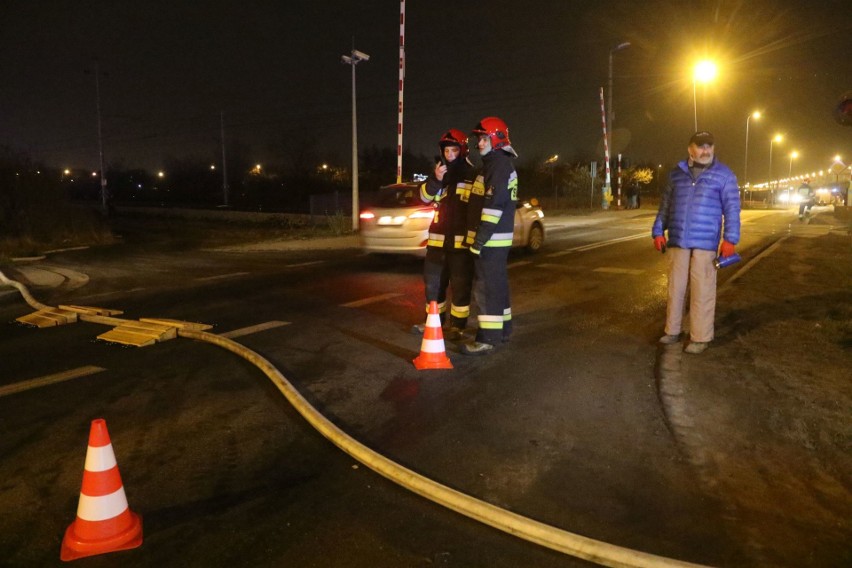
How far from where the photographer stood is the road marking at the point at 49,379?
496cm

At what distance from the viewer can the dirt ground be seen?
2.99 meters

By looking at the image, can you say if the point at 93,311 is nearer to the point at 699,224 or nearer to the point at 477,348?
the point at 477,348

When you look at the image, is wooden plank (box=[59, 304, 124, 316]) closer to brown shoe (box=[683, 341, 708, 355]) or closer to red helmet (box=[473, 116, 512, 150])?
red helmet (box=[473, 116, 512, 150])

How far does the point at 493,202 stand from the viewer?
5.43 m

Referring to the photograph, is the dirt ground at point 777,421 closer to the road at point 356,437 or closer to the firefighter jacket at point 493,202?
the road at point 356,437

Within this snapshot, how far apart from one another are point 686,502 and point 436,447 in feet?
4.50

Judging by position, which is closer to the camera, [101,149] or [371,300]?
[371,300]

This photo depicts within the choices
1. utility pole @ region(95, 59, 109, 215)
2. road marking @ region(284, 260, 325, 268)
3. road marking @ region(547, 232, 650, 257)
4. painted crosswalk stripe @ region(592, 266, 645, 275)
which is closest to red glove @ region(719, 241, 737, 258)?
painted crosswalk stripe @ region(592, 266, 645, 275)

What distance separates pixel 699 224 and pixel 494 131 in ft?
6.43

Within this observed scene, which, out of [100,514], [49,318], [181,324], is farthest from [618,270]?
[100,514]

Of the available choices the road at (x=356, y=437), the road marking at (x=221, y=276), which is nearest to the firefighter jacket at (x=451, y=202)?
the road at (x=356, y=437)

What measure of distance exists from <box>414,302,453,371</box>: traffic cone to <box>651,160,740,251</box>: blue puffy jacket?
2.32 m

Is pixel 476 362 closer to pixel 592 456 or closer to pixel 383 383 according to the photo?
pixel 383 383

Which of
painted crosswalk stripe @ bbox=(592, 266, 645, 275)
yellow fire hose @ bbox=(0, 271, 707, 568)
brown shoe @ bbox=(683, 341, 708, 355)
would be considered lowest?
yellow fire hose @ bbox=(0, 271, 707, 568)
